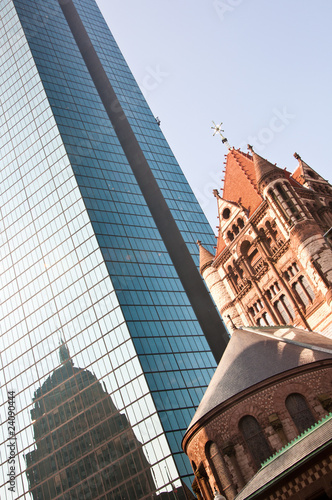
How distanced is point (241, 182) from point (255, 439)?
25.6 metres

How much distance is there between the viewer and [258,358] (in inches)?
1272

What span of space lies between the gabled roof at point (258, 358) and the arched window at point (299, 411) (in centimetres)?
168

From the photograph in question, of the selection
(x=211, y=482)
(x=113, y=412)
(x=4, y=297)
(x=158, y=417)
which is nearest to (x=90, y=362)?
(x=113, y=412)

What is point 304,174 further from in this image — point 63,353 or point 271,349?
point 63,353

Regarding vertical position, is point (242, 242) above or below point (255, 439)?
above

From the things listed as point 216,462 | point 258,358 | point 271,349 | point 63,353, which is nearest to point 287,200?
point 271,349

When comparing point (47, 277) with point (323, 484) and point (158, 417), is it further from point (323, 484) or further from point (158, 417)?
point (323, 484)

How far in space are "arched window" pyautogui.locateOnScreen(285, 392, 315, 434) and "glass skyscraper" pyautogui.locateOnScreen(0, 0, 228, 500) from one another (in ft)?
89.6

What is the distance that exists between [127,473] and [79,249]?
98.9ft

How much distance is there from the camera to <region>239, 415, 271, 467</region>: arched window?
29125 millimetres

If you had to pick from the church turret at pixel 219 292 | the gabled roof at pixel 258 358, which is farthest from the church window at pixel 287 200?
the church turret at pixel 219 292

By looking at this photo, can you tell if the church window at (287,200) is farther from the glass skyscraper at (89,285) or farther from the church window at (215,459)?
the glass skyscraper at (89,285)

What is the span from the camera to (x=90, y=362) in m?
64.1

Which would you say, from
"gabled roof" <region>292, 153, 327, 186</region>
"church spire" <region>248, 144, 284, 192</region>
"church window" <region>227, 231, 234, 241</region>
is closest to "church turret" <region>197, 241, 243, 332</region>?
"church window" <region>227, 231, 234, 241</region>
